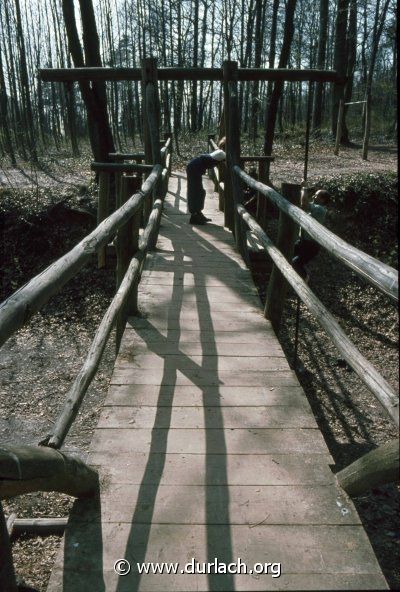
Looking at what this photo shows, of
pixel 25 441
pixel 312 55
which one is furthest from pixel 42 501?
pixel 312 55

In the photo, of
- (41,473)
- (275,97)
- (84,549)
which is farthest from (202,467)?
(275,97)

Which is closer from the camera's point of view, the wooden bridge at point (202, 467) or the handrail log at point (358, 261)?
the handrail log at point (358, 261)

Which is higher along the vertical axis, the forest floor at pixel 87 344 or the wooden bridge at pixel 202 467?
the wooden bridge at pixel 202 467

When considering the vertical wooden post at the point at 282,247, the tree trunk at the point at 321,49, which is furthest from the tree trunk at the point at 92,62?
the tree trunk at the point at 321,49

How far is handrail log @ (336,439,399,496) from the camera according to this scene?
6.33 ft

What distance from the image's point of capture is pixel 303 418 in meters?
3.07

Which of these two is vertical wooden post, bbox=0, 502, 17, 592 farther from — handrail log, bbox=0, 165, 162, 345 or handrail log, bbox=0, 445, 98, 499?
handrail log, bbox=0, 165, 162, 345

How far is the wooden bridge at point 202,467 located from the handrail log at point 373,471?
10 mm

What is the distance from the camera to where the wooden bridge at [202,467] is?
2.01 metres

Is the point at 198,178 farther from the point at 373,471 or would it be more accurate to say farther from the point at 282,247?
the point at 373,471

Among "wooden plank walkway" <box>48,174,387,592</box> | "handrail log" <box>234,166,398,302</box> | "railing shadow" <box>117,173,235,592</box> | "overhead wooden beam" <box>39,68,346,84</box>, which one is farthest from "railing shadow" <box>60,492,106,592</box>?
"overhead wooden beam" <box>39,68,346,84</box>

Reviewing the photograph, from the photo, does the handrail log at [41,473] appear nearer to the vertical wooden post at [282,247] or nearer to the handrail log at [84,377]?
the handrail log at [84,377]

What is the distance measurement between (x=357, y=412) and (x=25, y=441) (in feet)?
14.2

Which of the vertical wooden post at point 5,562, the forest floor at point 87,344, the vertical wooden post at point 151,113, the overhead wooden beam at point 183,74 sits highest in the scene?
the overhead wooden beam at point 183,74
